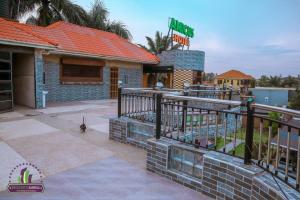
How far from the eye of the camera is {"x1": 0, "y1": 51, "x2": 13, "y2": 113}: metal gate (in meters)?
9.09

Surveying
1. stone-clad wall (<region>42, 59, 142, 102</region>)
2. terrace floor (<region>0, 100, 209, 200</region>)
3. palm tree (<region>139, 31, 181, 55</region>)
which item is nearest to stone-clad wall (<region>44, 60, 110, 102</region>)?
stone-clad wall (<region>42, 59, 142, 102</region>)

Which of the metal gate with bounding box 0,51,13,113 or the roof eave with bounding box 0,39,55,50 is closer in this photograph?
the roof eave with bounding box 0,39,55,50

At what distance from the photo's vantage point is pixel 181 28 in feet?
66.5

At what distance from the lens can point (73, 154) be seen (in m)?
4.75

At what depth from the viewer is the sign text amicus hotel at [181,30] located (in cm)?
1928

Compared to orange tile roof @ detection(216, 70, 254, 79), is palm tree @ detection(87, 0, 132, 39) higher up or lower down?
higher up

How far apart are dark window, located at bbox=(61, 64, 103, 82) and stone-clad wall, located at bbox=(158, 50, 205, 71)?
5.88 meters

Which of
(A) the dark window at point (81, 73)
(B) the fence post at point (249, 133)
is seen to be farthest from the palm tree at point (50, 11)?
(B) the fence post at point (249, 133)

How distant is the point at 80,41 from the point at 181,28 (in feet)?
30.9

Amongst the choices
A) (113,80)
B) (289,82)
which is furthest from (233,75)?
(113,80)

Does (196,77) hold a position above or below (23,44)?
below

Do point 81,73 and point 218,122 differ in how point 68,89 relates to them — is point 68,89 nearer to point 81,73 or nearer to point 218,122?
point 81,73

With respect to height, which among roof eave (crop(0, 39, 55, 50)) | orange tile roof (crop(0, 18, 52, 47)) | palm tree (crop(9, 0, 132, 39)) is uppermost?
palm tree (crop(9, 0, 132, 39))

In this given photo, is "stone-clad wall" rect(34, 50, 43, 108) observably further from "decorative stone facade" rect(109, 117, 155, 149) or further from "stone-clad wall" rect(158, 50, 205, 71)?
"stone-clad wall" rect(158, 50, 205, 71)
